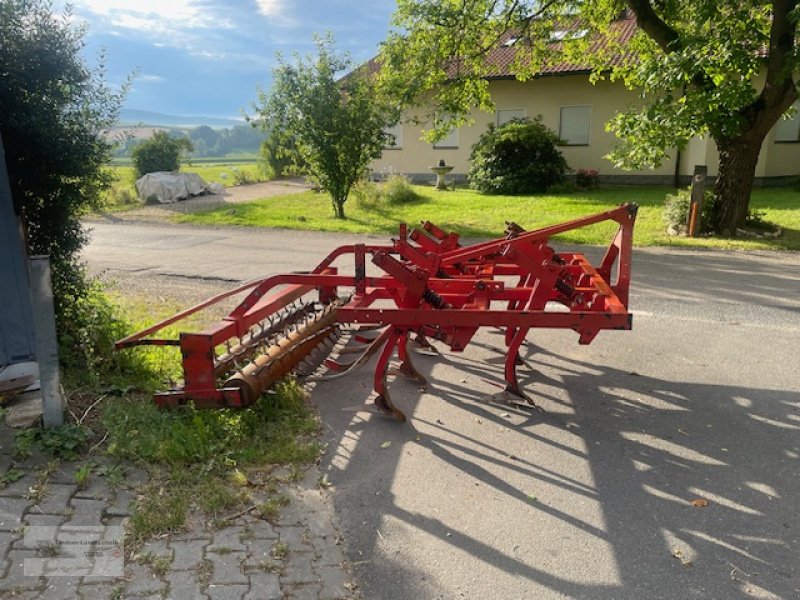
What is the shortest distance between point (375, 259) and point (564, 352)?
7.77 ft

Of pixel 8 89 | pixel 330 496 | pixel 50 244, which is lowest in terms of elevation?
pixel 330 496

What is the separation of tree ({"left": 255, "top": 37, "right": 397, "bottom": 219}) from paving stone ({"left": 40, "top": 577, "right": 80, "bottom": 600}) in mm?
12085

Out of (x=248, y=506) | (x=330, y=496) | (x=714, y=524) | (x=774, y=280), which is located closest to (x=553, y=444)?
(x=714, y=524)

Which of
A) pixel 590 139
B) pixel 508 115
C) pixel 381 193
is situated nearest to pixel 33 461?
pixel 381 193

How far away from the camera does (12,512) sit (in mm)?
3055

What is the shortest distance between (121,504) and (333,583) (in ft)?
4.03

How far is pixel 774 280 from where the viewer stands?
8055 mm

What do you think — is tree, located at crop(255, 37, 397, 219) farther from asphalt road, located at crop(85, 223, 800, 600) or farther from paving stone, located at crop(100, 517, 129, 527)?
paving stone, located at crop(100, 517, 129, 527)

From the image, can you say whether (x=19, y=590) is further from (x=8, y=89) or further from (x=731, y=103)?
(x=731, y=103)

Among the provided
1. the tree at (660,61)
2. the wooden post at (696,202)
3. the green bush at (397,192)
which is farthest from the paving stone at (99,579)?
the green bush at (397,192)

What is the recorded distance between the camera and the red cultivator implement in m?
3.96

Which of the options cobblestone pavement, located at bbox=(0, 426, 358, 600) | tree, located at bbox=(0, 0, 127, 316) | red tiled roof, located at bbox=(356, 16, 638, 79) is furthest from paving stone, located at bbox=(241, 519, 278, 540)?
red tiled roof, located at bbox=(356, 16, 638, 79)

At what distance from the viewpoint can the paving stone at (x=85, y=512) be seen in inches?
119

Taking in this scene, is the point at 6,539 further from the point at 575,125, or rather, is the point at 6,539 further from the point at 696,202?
the point at 575,125
